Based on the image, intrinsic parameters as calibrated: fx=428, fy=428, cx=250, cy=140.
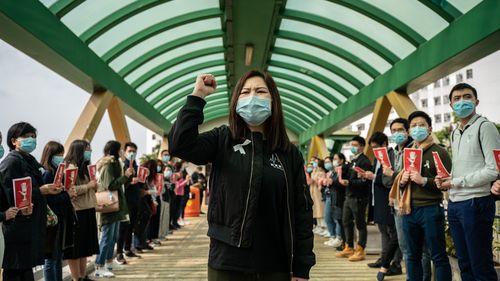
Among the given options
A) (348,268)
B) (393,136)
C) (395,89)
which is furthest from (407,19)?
(348,268)

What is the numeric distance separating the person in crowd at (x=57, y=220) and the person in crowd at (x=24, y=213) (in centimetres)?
43

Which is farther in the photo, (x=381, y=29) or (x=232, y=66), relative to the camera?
(x=232, y=66)

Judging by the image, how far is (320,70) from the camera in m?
13.8

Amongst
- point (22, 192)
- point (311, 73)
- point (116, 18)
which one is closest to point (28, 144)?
point (22, 192)

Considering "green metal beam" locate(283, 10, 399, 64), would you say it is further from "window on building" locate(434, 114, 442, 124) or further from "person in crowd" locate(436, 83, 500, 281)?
"window on building" locate(434, 114, 442, 124)

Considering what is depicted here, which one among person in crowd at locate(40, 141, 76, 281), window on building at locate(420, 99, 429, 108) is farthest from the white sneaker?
window on building at locate(420, 99, 429, 108)

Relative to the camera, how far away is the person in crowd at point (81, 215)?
5.26 metres

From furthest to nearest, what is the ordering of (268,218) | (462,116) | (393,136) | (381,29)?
(381,29)
(393,136)
(462,116)
(268,218)

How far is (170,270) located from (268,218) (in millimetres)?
5019

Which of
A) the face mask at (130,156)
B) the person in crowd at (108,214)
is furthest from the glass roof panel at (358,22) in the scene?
the person in crowd at (108,214)

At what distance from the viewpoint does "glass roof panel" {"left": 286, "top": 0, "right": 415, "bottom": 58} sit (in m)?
9.12

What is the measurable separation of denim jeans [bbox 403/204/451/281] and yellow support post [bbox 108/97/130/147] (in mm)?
8098

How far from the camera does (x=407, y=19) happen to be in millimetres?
8250

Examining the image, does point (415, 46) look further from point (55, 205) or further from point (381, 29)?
point (55, 205)
